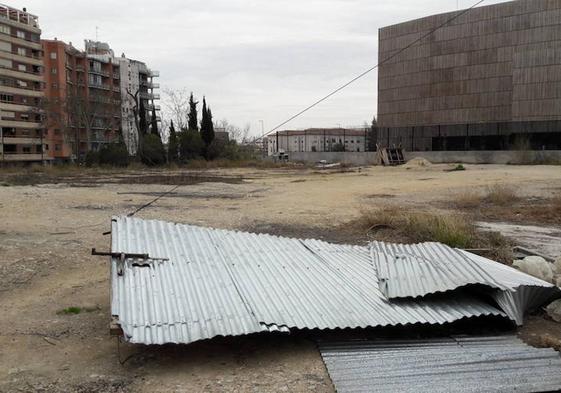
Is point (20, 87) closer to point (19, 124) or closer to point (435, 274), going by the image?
point (19, 124)

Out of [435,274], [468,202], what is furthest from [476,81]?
[435,274]

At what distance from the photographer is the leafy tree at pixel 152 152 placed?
51.0 m

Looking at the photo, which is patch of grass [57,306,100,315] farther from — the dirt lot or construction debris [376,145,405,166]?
construction debris [376,145,405,166]

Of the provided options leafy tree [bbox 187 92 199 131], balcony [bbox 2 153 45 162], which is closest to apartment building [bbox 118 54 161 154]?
balcony [bbox 2 153 45 162]

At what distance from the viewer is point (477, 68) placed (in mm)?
54000

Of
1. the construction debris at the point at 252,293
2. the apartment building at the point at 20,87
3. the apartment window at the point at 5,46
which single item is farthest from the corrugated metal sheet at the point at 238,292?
the apartment window at the point at 5,46

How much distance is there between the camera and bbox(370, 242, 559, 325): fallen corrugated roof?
16.4ft

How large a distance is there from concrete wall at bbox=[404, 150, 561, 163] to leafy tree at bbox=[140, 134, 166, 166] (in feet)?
81.0

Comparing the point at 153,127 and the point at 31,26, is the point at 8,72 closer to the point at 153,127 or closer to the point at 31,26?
the point at 31,26

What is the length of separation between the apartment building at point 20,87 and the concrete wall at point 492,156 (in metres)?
53.5

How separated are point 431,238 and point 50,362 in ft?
21.3

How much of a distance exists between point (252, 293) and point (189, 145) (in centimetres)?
5023

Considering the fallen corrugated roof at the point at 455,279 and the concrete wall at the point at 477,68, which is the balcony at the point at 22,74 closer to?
the concrete wall at the point at 477,68

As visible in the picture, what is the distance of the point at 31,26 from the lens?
7900 cm
